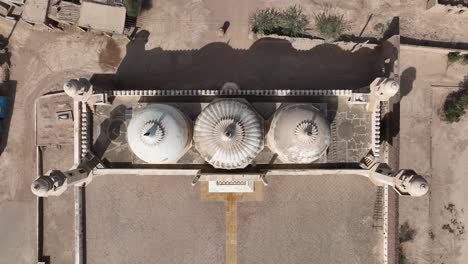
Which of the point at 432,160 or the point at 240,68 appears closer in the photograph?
the point at 240,68

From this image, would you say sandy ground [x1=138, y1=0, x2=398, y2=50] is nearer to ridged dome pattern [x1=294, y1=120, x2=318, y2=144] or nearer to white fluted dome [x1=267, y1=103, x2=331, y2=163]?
white fluted dome [x1=267, y1=103, x2=331, y2=163]

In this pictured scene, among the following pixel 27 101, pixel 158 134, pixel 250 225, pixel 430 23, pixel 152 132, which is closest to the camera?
pixel 152 132

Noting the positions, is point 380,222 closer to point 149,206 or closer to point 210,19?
point 149,206

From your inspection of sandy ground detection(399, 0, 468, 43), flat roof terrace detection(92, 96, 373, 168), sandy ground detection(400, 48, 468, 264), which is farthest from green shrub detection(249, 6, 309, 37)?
sandy ground detection(400, 48, 468, 264)

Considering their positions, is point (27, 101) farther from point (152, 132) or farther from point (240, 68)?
point (240, 68)

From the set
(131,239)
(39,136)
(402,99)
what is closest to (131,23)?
(39,136)

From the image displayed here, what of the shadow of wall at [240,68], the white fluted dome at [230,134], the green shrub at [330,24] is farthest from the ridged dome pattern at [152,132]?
the green shrub at [330,24]

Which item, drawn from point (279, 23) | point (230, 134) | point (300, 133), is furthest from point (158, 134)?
point (279, 23)
